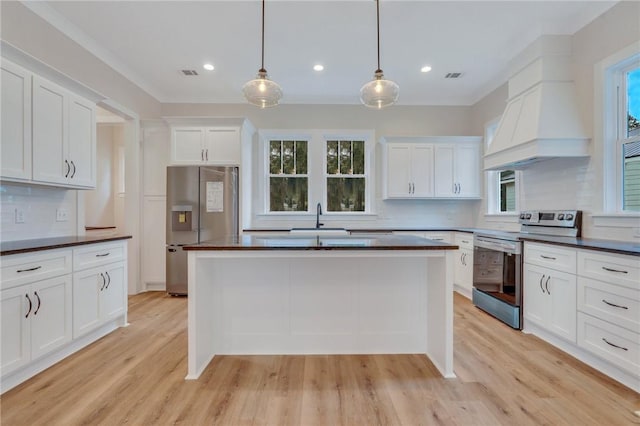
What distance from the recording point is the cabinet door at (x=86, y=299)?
2404mm

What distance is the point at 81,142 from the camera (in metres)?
2.77

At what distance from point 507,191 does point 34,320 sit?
17.8 feet

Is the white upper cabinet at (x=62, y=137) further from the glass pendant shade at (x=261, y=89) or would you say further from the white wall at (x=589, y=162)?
the white wall at (x=589, y=162)

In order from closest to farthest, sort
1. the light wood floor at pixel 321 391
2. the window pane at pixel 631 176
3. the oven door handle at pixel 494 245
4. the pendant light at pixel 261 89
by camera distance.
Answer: the light wood floor at pixel 321 391
the pendant light at pixel 261 89
the window pane at pixel 631 176
the oven door handle at pixel 494 245

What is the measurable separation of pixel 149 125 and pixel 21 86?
2.27 m

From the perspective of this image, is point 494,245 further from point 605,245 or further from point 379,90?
point 379,90

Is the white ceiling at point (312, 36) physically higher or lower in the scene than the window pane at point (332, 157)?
higher

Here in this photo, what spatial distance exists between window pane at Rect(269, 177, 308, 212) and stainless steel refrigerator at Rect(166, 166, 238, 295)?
1086 mm

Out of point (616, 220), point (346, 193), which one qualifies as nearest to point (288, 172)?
point (346, 193)

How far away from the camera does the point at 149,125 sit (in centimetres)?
441

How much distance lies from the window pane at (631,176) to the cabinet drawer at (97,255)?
4746 mm

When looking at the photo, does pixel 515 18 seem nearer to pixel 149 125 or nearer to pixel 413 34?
pixel 413 34

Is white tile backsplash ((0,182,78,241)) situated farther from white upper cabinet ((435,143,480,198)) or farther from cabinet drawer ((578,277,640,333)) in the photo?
white upper cabinet ((435,143,480,198))

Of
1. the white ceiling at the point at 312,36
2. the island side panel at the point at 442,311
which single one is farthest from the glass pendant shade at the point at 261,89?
the island side panel at the point at 442,311
